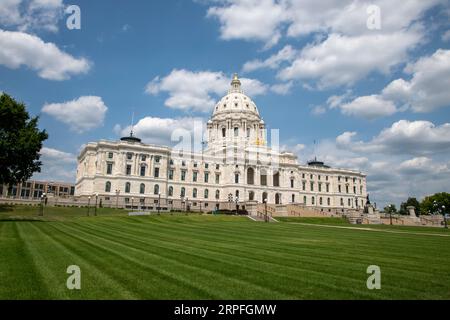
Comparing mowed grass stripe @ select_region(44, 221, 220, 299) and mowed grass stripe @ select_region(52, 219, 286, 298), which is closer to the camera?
mowed grass stripe @ select_region(44, 221, 220, 299)

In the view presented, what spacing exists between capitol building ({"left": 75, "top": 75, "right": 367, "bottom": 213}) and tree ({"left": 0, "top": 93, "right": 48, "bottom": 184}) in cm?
3145

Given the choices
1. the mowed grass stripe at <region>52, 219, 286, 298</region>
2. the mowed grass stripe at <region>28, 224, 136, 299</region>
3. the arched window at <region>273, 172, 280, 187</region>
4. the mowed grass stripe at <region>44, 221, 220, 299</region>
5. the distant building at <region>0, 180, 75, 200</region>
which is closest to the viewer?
the mowed grass stripe at <region>28, 224, 136, 299</region>

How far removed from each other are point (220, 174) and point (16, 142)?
72397 millimetres

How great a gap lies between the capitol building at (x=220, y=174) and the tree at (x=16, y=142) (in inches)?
1238

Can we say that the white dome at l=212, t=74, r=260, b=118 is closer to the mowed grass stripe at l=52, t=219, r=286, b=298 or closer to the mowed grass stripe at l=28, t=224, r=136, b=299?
the mowed grass stripe at l=28, t=224, r=136, b=299

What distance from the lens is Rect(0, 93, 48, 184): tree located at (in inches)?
1684

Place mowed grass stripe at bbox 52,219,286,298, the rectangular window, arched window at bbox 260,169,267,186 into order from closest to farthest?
mowed grass stripe at bbox 52,219,286,298
the rectangular window
arched window at bbox 260,169,267,186

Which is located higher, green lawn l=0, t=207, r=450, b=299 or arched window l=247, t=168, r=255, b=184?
arched window l=247, t=168, r=255, b=184

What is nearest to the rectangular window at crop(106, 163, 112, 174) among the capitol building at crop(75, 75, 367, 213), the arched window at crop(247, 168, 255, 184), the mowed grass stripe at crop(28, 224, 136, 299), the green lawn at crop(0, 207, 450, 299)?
the capitol building at crop(75, 75, 367, 213)

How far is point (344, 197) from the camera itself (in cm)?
13338

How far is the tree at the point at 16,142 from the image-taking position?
4278 cm

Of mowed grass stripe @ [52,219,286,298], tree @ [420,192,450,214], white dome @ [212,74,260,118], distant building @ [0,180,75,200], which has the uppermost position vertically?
white dome @ [212,74,260,118]
